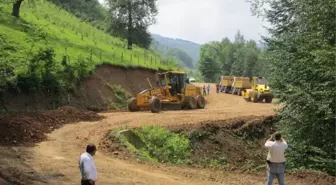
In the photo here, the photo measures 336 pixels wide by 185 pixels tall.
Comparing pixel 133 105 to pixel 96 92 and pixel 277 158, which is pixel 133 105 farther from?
pixel 277 158

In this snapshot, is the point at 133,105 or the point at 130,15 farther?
the point at 130,15

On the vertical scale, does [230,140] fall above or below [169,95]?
below

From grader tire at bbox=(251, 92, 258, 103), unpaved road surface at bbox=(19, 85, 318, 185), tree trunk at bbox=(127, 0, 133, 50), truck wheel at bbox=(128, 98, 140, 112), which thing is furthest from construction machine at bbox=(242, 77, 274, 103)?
unpaved road surface at bbox=(19, 85, 318, 185)

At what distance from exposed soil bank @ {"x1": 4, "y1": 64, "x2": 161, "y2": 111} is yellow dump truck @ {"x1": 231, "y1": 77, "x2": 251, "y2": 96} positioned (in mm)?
15404

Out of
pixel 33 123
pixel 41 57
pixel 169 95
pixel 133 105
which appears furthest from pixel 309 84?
pixel 41 57

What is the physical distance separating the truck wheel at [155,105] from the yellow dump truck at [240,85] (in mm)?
27034

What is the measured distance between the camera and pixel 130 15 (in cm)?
5497

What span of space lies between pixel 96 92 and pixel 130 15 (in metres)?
25.3

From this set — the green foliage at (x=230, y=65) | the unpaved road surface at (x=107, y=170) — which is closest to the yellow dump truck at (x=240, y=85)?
the unpaved road surface at (x=107, y=170)

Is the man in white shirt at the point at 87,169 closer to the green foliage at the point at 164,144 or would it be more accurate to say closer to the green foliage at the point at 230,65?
the green foliage at the point at 164,144

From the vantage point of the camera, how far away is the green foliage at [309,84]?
1744cm

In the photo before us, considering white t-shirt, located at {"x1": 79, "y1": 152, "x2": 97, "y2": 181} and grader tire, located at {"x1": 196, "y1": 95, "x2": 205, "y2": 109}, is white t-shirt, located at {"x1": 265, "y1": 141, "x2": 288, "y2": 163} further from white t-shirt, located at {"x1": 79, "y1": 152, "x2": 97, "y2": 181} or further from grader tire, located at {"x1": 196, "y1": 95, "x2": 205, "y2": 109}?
grader tire, located at {"x1": 196, "y1": 95, "x2": 205, "y2": 109}

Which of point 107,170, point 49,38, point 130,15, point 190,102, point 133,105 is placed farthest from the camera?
point 130,15

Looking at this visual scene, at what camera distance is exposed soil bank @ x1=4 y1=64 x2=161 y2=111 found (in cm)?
2559
